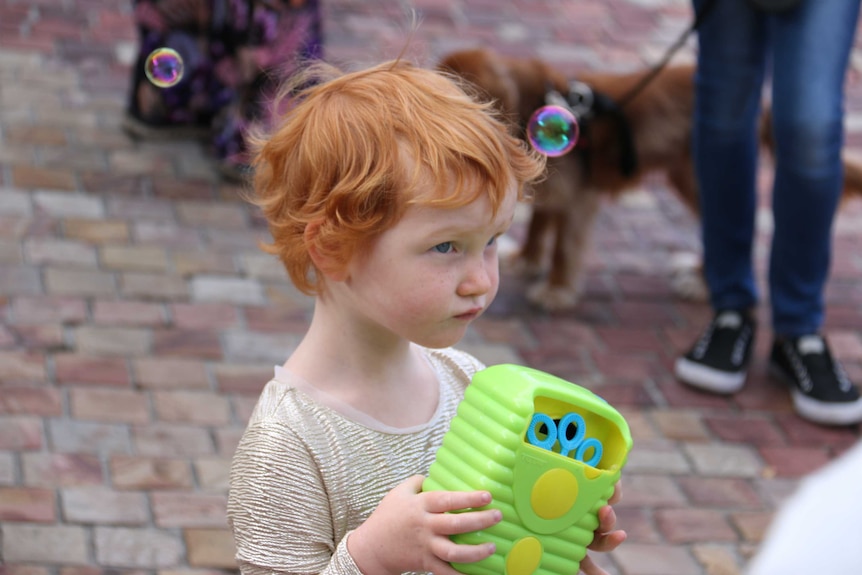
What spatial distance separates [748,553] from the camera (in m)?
2.98

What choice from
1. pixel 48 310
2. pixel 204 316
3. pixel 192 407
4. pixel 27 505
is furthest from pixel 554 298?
pixel 27 505

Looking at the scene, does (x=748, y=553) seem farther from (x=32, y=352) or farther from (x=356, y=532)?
(x=32, y=352)

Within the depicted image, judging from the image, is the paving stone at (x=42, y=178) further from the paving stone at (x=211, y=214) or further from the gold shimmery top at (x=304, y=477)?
the gold shimmery top at (x=304, y=477)

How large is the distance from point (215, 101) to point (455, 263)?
144 inches

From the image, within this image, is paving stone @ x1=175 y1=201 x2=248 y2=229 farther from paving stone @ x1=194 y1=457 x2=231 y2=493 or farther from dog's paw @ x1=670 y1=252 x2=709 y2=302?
dog's paw @ x1=670 y1=252 x2=709 y2=302

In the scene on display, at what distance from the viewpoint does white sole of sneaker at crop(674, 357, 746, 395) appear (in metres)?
3.73

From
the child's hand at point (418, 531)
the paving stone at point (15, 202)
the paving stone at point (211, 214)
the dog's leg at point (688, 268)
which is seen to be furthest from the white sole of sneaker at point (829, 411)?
the paving stone at point (15, 202)

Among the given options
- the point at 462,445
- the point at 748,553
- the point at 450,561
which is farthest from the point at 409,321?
the point at 748,553

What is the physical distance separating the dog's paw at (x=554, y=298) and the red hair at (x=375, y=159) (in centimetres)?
253

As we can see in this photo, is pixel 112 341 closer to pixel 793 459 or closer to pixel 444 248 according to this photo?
pixel 793 459

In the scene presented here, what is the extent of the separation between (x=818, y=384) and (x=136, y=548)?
207 cm

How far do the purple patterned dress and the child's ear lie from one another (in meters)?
2.96

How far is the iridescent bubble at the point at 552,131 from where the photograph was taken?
2266mm

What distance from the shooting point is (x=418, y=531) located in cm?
137
